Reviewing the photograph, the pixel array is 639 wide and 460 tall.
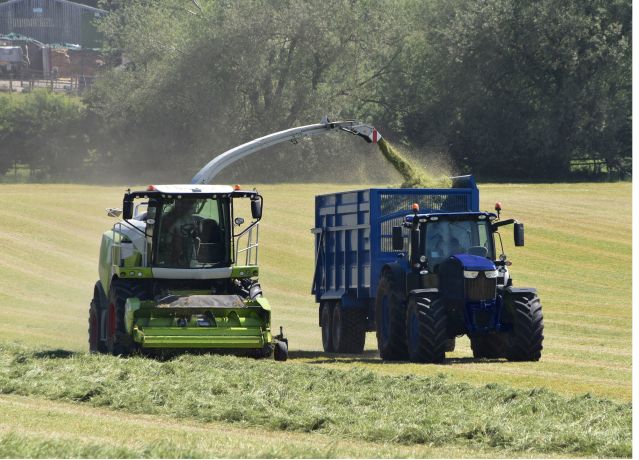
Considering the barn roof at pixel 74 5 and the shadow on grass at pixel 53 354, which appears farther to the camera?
the barn roof at pixel 74 5

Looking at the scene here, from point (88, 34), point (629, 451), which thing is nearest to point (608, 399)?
point (629, 451)

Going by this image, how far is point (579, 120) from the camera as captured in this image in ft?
203

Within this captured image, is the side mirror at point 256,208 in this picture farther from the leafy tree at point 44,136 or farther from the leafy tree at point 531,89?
the leafy tree at point 44,136

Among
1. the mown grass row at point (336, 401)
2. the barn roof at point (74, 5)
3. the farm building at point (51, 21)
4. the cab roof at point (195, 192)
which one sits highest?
the barn roof at point (74, 5)

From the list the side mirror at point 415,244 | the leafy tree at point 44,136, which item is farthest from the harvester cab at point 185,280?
the leafy tree at point 44,136

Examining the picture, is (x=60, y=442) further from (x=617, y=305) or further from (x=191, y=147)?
(x=191, y=147)

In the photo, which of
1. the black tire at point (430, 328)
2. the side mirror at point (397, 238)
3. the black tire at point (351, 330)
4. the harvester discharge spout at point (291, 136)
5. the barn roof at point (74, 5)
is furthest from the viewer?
the barn roof at point (74, 5)

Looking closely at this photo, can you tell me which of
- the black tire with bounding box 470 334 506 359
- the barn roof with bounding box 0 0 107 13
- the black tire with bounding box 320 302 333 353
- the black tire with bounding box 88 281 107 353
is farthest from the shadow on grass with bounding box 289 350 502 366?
the barn roof with bounding box 0 0 107 13

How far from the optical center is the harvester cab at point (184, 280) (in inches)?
711

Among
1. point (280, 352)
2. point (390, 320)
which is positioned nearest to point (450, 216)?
point (390, 320)

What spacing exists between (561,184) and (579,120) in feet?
15.1

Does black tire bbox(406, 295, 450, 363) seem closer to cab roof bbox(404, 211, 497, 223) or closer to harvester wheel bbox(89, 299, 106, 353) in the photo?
cab roof bbox(404, 211, 497, 223)

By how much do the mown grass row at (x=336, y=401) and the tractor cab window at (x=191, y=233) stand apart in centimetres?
184

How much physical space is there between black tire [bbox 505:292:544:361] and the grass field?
0.29 meters
